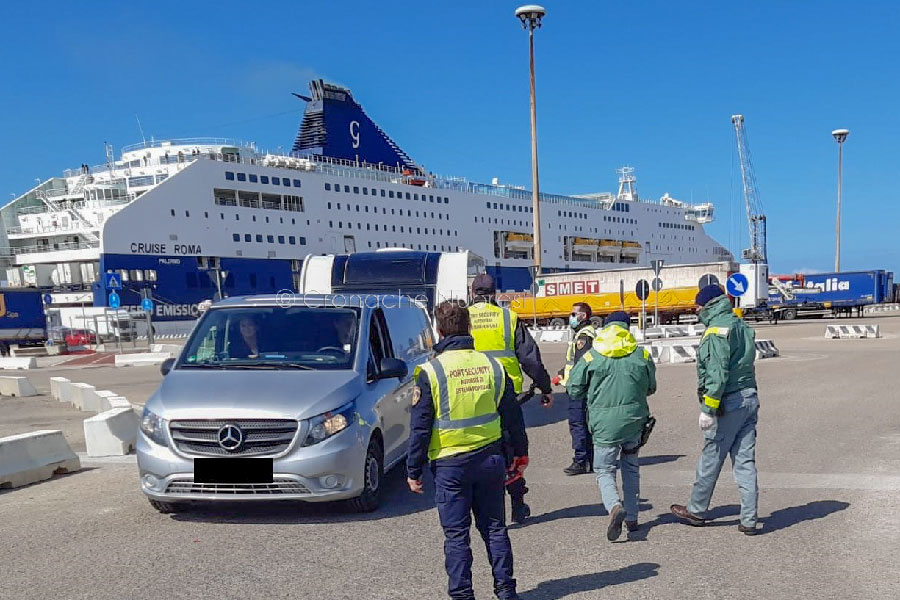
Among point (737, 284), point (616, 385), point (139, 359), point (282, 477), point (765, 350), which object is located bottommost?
point (139, 359)

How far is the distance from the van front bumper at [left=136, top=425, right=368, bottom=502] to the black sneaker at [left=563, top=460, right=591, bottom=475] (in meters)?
2.47

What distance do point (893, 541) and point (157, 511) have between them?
5.21 meters

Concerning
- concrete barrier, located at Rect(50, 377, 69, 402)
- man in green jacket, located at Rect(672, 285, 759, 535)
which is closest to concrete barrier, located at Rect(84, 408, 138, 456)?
man in green jacket, located at Rect(672, 285, 759, 535)

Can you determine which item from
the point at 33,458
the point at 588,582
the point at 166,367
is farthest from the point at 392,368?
the point at 33,458

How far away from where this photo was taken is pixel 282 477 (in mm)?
5078

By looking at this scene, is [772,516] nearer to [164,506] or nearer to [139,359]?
[164,506]

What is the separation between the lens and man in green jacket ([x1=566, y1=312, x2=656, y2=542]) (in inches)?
192

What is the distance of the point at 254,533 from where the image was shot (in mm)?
5168

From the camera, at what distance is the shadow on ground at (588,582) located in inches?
156

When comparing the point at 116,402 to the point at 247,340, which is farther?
the point at 116,402

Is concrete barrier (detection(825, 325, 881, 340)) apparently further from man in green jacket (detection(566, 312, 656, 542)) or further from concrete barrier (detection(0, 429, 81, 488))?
concrete barrier (detection(0, 429, 81, 488))

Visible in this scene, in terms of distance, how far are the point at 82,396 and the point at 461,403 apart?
37.1ft

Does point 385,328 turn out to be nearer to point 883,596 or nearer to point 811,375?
point 883,596

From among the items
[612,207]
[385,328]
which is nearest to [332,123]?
[612,207]
